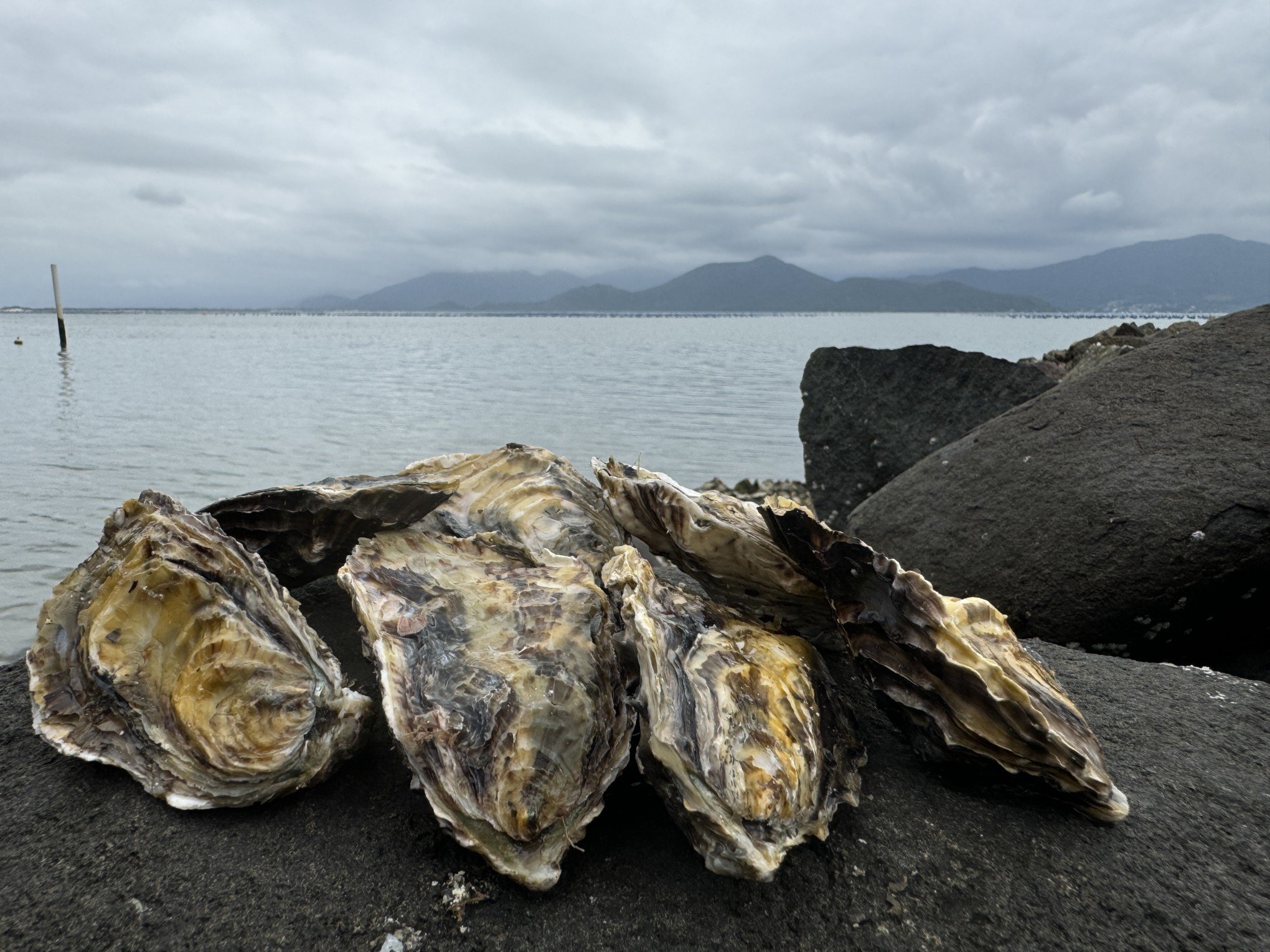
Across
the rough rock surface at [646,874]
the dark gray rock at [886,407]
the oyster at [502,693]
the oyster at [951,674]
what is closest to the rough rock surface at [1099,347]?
the dark gray rock at [886,407]

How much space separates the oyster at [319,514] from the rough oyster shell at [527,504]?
1.27ft

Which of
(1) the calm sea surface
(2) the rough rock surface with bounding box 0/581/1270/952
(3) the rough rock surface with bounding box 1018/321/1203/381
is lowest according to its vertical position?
(1) the calm sea surface

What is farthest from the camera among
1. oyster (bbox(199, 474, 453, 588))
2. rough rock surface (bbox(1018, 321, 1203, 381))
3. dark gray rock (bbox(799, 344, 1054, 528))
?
rough rock surface (bbox(1018, 321, 1203, 381))

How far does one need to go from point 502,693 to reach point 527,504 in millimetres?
1768

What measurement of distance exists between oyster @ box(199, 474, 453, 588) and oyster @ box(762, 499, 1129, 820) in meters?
1.67

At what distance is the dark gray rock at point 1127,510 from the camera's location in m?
4.27

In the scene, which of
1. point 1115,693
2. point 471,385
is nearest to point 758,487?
point 1115,693

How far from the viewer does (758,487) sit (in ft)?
43.4

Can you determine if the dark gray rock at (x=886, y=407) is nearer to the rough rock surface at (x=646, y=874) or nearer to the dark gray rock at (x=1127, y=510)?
the dark gray rock at (x=1127, y=510)

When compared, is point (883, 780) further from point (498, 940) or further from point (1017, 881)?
point (498, 940)

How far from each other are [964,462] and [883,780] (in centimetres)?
341

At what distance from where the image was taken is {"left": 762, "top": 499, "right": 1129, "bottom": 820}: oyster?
2.46 meters

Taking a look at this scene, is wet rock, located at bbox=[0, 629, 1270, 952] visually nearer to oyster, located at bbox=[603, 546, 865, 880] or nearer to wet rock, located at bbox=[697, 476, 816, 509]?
oyster, located at bbox=[603, 546, 865, 880]

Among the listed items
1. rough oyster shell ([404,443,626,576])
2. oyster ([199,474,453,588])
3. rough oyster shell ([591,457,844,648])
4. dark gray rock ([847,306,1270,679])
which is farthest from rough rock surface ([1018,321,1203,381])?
oyster ([199,474,453,588])
